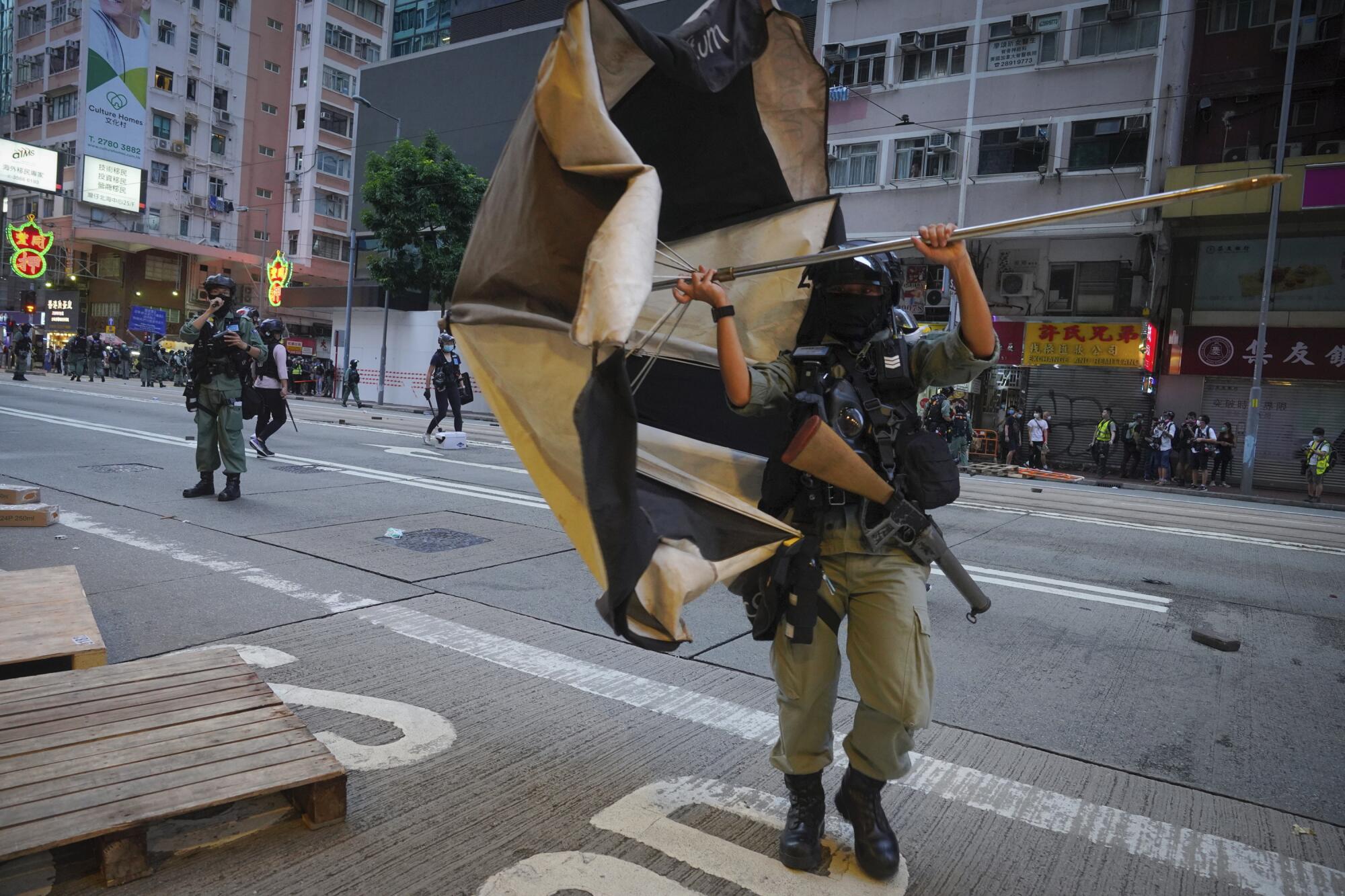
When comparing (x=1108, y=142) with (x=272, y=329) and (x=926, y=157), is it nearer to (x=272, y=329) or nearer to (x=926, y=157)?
(x=926, y=157)

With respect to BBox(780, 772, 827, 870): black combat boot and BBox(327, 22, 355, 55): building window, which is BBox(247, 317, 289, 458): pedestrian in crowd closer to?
BBox(780, 772, 827, 870): black combat boot

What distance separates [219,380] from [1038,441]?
Answer: 20149mm

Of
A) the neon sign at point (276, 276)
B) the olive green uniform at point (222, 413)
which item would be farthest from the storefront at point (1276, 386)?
the neon sign at point (276, 276)

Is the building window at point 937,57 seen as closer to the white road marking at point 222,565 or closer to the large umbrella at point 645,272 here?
the white road marking at point 222,565

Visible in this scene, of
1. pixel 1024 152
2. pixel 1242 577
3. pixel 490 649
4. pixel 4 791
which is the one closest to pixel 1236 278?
pixel 1024 152

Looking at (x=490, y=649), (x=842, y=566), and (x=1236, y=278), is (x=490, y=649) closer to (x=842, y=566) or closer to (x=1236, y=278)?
(x=842, y=566)

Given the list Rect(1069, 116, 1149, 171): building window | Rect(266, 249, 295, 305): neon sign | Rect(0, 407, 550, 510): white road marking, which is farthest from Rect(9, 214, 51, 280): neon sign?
Rect(1069, 116, 1149, 171): building window

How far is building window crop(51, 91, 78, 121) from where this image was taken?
166 ft

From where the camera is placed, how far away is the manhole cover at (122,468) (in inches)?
378

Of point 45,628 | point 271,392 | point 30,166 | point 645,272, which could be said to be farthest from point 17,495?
point 30,166

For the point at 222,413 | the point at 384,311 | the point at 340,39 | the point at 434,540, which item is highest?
the point at 340,39

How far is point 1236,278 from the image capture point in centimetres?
2330

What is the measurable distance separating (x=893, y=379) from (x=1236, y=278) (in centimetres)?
2536

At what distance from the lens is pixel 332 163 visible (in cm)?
5938
